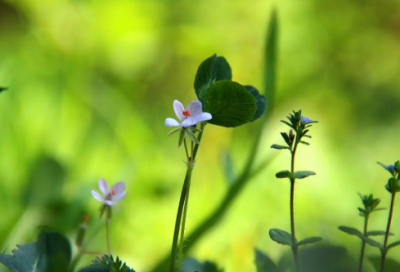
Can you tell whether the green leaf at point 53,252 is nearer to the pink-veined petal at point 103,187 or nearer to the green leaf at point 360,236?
the pink-veined petal at point 103,187

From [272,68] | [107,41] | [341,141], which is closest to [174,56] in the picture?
[107,41]

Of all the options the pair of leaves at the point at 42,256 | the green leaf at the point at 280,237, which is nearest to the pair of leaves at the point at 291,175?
the green leaf at the point at 280,237

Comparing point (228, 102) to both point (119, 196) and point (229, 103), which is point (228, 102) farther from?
point (119, 196)

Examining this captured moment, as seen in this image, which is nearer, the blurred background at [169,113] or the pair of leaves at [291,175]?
the pair of leaves at [291,175]

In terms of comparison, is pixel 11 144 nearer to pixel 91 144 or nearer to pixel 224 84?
pixel 91 144

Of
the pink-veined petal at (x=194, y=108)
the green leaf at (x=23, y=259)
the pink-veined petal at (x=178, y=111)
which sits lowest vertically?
the green leaf at (x=23, y=259)

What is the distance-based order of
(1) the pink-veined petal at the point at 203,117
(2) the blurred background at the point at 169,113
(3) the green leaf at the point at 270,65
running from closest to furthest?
(1) the pink-veined petal at the point at 203,117 < (3) the green leaf at the point at 270,65 < (2) the blurred background at the point at 169,113
